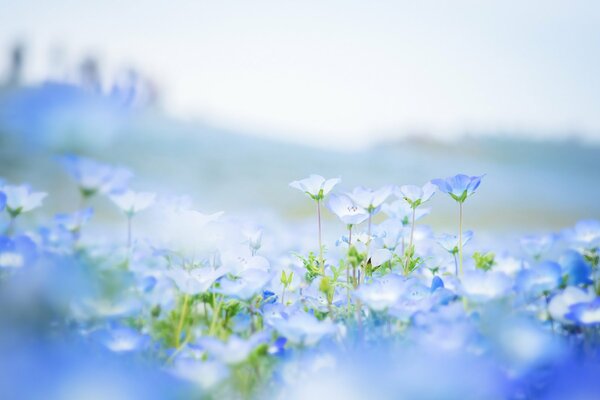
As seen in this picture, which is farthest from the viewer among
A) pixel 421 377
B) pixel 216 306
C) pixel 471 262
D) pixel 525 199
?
pixel 525 199

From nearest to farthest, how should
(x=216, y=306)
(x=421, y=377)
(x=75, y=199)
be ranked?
(x=421, y=377) → (x=216, y=306) → (x=75, y=199)

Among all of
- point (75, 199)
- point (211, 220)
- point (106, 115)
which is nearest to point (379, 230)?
point (211, 220)

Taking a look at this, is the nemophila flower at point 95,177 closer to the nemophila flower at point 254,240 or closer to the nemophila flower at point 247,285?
the nemophila flower at point 254,240

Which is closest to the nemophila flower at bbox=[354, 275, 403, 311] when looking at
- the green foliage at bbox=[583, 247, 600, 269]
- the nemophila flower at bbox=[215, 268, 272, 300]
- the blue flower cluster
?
the blue flower cluster

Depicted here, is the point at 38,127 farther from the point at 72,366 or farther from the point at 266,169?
the point at 72,366

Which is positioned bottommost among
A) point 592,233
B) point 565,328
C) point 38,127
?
point 565,328

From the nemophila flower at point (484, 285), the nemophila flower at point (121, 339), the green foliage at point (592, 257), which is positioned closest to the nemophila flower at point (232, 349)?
the nemophila flower at point (121, 339)

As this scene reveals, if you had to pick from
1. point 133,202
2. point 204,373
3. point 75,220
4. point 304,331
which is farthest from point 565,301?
point 75,220

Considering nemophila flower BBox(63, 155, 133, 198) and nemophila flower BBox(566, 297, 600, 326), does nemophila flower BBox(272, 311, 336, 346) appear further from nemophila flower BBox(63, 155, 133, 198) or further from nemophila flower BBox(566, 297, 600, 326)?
nemophila flower BBox(63, 155, 133, 198)

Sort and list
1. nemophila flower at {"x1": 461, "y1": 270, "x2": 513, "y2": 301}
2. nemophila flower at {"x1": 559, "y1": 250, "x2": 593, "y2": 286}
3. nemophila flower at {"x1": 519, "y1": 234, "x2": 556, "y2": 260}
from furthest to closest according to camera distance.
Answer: nemophila flower at {"x1": 519, "y1": 234, "x2": 556, "y2": 260} → nemophila flower at {"x1": 559, "y1": 250, "x2": 593, "y2": 286} → nemophila flower at {"x1": 461, "y1": 270, "x2": 513, "y2": 301}
